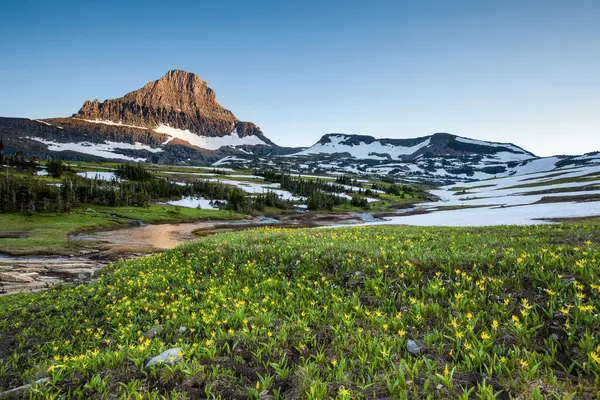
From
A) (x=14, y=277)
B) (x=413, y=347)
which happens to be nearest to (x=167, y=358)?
(x=413, y=347)

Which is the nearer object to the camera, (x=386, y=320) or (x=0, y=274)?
(x=386, y=320)

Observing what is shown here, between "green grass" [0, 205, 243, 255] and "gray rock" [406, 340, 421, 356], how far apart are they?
4218 centimetres

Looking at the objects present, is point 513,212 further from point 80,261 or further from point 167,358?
point 80,261

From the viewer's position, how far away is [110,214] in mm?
74250

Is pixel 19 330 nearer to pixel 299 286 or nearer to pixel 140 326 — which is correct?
pixel 140 326

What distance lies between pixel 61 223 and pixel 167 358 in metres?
67.0

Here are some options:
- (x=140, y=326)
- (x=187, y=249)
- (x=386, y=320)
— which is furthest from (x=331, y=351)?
(x=187, y=249)

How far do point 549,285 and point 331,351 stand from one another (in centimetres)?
505

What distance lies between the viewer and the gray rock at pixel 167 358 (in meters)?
5.52

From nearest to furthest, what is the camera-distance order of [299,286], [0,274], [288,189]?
[299,286] → [0,274] → [288,189]

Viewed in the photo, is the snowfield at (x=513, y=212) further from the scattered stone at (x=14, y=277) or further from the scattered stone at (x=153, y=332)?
the scattered stone at (x=14, y=277)

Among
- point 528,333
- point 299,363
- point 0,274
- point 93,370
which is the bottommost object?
point 0,274

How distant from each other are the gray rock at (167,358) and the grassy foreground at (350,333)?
0.44 feet

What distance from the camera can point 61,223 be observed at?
57.2 metres
